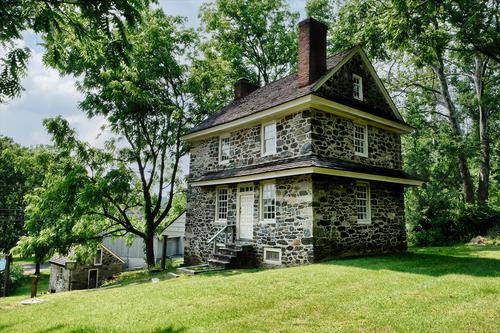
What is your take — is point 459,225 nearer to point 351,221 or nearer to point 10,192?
point 351,221

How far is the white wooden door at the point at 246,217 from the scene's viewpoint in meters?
14.5

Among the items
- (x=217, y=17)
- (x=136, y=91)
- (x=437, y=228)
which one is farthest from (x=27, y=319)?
(x=217, y=17)

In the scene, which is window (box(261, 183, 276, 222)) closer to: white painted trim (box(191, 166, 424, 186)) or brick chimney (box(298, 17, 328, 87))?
white painted trim (box(191, 166, 424, 186))

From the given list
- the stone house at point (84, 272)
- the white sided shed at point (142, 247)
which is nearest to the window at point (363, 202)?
the white sided shed at point (142, 247)

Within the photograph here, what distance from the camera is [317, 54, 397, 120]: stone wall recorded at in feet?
45.7

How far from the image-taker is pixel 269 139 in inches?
568

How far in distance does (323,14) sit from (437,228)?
60.3 feet

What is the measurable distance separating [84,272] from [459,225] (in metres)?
23.6

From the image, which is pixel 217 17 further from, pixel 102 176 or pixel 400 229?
pixel 400 229

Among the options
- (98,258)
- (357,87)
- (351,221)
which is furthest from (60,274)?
(357,87)

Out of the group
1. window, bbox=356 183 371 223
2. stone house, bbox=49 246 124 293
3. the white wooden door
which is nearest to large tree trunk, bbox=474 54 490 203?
window, bbox=356 183 371 223

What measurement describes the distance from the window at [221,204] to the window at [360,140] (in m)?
5.89

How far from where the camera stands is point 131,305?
25.3 ft

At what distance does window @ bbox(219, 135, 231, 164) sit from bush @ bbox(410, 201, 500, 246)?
36.6 ft
